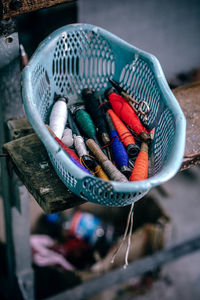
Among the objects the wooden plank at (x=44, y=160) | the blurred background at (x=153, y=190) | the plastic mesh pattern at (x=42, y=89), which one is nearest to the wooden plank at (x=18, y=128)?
the wooden plank at (x=44, y=160)

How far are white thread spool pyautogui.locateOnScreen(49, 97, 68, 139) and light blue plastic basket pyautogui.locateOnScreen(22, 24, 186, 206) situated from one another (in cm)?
7

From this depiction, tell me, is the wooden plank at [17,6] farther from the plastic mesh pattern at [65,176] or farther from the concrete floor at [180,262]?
the concrete floor at [180,262]

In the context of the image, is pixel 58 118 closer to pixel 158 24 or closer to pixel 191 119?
pixel 191 119

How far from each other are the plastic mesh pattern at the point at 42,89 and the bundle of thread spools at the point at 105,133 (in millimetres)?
60

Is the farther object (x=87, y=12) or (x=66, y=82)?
(x=87, y=12)

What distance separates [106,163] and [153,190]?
2532 millimetres

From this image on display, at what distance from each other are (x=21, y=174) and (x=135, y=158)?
1.75ft

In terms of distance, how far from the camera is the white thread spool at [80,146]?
5.55ft

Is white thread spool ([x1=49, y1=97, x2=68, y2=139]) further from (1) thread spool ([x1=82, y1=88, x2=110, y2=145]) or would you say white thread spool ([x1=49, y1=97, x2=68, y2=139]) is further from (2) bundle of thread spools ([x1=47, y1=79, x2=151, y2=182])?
(1) thread spool ([x1=82, y1=88, x2=110, y2=145])

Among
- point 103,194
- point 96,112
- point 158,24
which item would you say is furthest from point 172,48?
point 103,194

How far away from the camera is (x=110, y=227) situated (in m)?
3.46

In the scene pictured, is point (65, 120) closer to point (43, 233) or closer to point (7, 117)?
point (7, 117)

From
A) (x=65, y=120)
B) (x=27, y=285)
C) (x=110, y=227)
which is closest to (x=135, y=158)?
(x=65, y=120)

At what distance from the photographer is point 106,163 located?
63.3 inches
